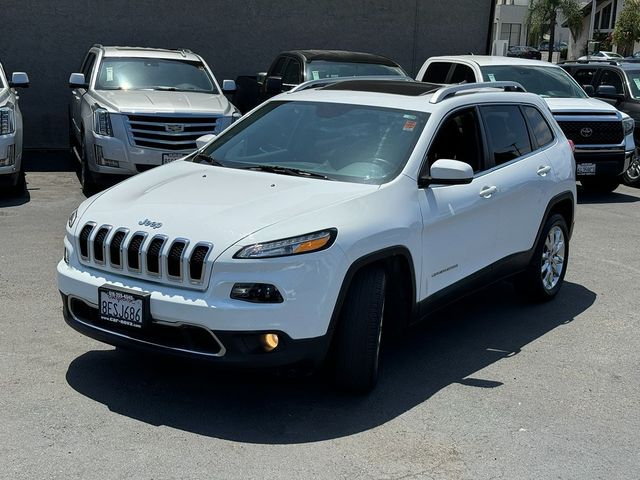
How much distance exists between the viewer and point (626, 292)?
7.81 metres

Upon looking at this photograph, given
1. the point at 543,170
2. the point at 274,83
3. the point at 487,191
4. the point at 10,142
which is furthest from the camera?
the point at 274,83

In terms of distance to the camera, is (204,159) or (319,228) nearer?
(319,228)

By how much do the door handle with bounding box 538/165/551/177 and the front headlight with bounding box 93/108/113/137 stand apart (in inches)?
214

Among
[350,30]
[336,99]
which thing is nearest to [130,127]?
[336,99]

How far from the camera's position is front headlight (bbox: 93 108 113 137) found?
1054 centimetres

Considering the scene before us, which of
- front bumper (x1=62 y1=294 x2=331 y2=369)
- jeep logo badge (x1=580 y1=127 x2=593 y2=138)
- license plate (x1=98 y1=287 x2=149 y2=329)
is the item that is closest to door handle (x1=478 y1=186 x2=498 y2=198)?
front bumper (x1=62 y1=294 x2=331 y2=369)

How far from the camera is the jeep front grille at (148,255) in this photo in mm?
4590

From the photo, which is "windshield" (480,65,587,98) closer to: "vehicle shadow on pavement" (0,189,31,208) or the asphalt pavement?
"vehicle shadow on pavement" (0,189,31,208)

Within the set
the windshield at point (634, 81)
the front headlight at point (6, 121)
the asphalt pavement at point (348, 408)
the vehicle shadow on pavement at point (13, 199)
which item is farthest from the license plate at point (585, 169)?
the front headlight at point (6, 121)

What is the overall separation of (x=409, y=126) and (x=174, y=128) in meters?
5.49

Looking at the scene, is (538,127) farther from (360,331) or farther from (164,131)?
(164,131)

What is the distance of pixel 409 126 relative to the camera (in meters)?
5.80

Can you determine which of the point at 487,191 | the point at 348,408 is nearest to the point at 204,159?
the point at 487,191

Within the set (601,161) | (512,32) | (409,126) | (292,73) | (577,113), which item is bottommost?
(512,32)
